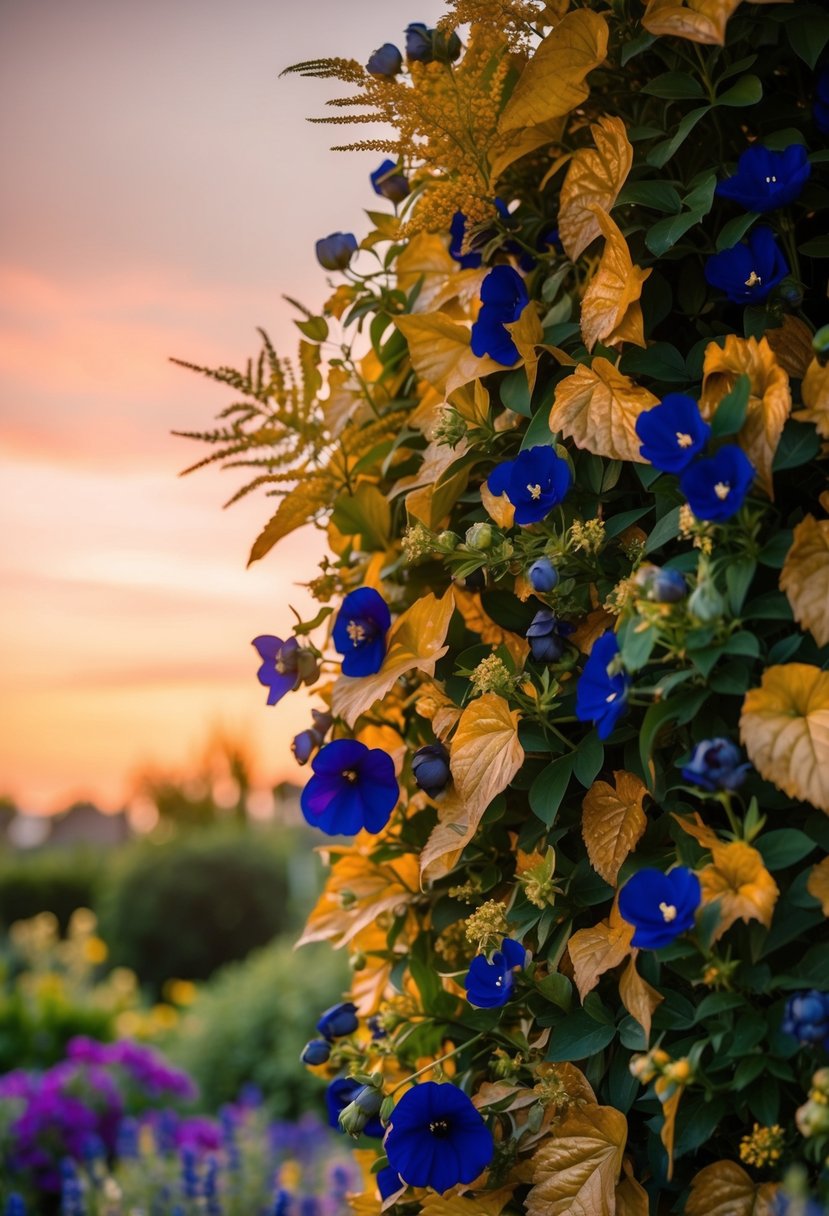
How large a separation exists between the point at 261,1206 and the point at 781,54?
8.78 feet

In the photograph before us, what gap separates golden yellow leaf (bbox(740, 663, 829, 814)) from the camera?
2.68ft

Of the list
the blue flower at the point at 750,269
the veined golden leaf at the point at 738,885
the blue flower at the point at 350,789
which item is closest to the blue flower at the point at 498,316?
the blue flower at the point at 750,269

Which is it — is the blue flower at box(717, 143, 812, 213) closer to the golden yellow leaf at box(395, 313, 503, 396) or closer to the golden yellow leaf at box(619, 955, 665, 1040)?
the golden yellow leaf at box(395, 313, 503, 396)

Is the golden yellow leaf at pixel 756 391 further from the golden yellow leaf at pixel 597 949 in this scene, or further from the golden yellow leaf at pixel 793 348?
the golden yellow leaf at pixel 597 949

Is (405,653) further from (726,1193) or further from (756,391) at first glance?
(726,1193)

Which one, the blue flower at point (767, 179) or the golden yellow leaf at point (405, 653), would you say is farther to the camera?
the golden yellow leaf at point (405, 653)

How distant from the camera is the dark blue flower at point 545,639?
0.99m

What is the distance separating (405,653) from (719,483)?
0.39 m

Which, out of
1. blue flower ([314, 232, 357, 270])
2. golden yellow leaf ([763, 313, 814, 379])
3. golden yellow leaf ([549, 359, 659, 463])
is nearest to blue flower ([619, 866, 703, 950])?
golden yellow leaf ([549, 359, 659, 463])

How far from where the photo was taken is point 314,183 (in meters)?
2.02

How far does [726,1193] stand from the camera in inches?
35.1

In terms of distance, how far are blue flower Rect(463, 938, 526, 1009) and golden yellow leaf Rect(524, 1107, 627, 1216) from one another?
119 millimetres

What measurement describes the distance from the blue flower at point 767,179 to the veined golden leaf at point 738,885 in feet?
1.84

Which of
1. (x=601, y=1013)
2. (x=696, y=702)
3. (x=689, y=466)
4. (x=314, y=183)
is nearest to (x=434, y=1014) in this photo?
(x=601, y=1013)
